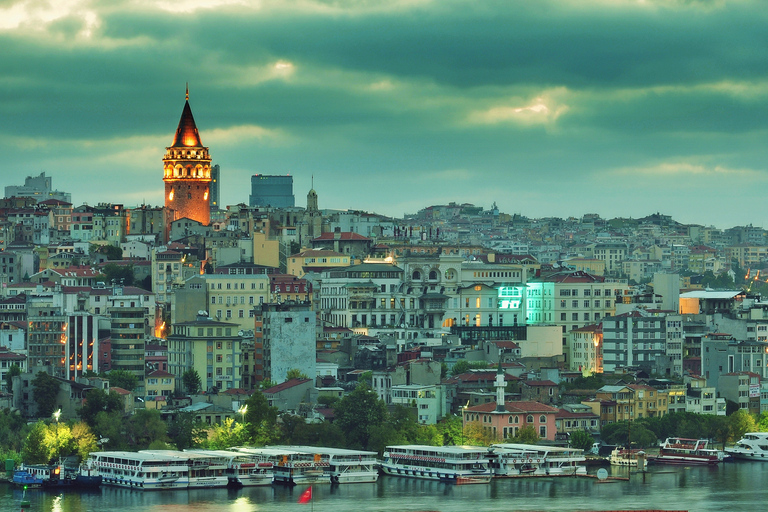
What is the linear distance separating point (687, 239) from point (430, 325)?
99763mm

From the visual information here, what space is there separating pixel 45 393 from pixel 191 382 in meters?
8.49

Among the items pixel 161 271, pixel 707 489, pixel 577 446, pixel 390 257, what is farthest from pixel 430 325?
pixel 707 489

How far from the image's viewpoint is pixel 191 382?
77.8 m

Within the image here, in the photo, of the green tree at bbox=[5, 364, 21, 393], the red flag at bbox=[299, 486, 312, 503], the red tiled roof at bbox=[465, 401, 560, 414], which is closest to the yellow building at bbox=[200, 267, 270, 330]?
the green tree at bbox=[5, 364, 21, 393]

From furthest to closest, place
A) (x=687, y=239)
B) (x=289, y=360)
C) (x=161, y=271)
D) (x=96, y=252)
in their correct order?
(x=687, y=239), (x=96, y=252), (x=161, y=271), (x=289, y=360)

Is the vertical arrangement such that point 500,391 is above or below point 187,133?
below

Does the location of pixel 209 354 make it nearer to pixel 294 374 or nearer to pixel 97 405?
pixel 294 374

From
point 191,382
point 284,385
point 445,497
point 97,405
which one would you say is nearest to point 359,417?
point 284,385

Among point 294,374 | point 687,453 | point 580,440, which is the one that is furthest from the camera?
point 294,374

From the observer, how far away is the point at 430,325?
315 ft

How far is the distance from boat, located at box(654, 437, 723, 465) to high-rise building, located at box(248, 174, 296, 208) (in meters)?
110

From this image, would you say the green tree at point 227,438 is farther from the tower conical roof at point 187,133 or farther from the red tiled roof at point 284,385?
the tower conical roof at point 187,133

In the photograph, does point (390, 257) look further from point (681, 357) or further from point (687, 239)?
point (687, 239)

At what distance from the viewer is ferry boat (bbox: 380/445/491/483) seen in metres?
67.8
